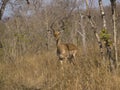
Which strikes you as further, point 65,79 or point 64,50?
point 64,50

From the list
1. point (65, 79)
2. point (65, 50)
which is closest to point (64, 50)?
point (65, 50)

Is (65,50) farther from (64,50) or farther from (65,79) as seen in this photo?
(65,79)

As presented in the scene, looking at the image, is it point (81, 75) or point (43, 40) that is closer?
point (81, 75)

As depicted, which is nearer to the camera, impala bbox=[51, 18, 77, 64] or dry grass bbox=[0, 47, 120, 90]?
dry grass bbox=[0, 47, 120, 90]

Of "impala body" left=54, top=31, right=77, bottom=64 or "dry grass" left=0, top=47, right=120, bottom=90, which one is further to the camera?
"impala body" left=54, top=31, right=77, bottom=64

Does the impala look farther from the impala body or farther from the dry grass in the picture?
the dry grass

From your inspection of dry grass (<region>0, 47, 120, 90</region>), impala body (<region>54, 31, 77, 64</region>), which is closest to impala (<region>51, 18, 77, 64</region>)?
impala body (<region>54, 31, 77, 64</region>)

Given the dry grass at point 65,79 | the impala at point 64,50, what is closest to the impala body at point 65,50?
the impala at point 64,50

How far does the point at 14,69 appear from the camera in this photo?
11.0 metres

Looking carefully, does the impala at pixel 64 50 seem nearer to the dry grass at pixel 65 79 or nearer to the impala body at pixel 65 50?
the impala body at pixel 65 50


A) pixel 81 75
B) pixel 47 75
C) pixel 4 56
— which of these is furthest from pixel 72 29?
pixel 81 75

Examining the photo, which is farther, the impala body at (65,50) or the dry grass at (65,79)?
the impala body at (65,50)

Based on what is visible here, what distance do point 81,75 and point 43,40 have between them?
56.1 ft

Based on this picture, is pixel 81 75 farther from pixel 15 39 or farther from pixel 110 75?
pixel 15 39
